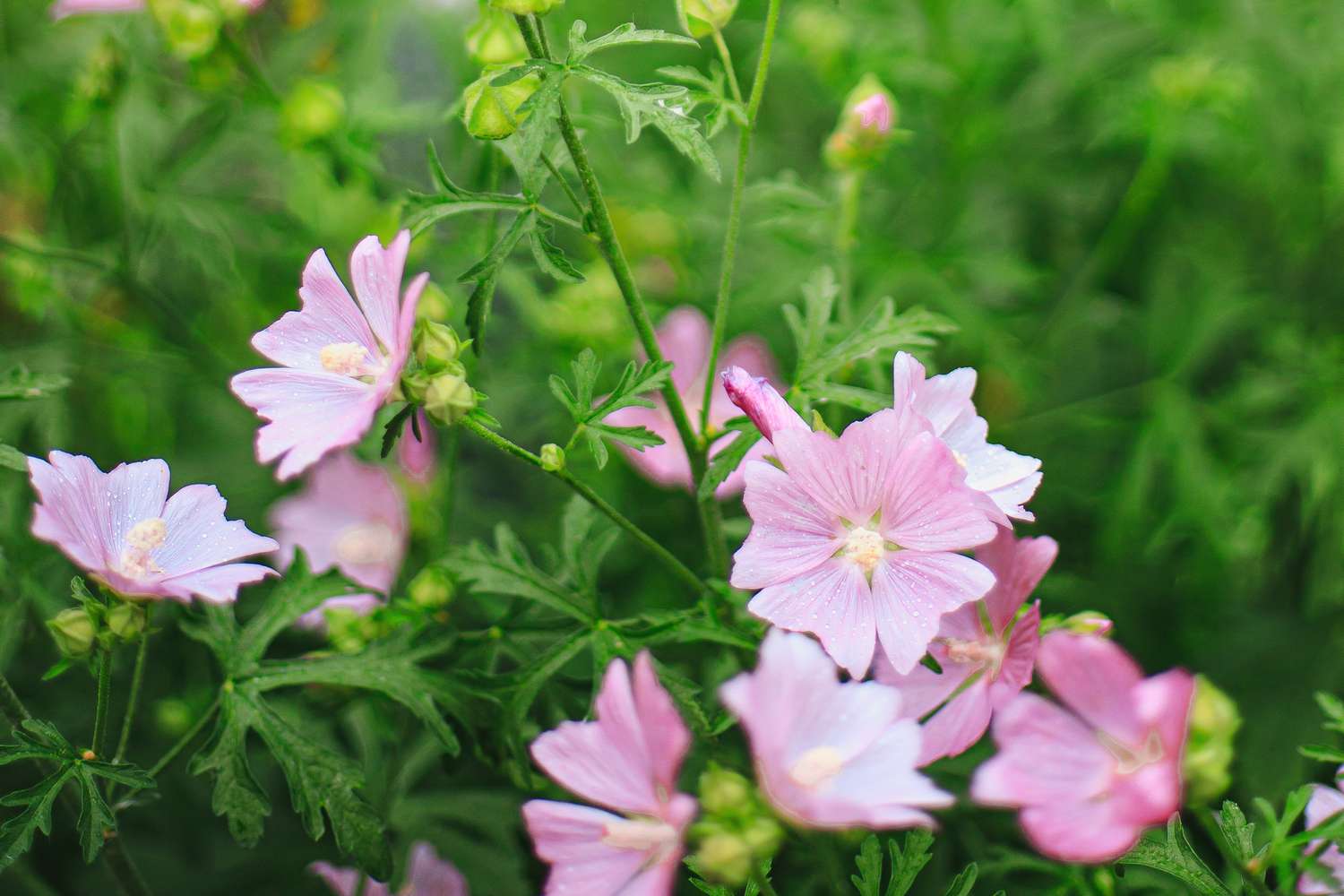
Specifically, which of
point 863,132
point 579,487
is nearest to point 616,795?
point 579,487

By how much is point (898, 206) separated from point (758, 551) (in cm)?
114

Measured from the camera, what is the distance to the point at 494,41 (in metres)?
0.97

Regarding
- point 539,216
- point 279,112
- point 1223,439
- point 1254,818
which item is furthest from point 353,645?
point 1223,439

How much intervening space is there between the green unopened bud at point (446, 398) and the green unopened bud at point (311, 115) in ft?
2.23

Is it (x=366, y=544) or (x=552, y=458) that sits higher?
(x=552, y=458)

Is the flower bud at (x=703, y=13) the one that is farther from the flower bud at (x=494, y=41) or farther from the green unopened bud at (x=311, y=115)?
the green unopened bud at (x=311, y=115)

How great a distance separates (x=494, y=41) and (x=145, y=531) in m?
0.49

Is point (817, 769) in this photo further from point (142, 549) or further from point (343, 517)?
point (343, 517)

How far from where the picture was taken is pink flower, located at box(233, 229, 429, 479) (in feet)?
2.56

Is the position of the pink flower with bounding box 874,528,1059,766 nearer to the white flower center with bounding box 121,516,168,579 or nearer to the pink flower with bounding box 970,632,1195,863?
the pink flower with bounding box 970,632,1195,863

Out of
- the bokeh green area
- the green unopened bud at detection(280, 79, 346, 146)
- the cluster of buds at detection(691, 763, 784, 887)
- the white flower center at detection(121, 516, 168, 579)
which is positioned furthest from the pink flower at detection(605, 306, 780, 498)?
the cluster of buds at detection(691, 763, 784, 887)

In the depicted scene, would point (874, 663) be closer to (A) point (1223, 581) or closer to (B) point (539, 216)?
(B) point (539, 216)

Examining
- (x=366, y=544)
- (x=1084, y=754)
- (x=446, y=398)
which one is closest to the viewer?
(x=1084, y=754)

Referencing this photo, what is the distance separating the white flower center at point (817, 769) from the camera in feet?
2.33
